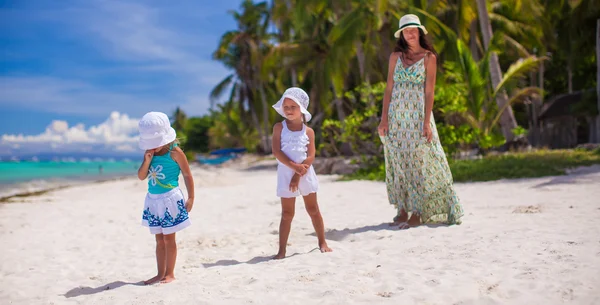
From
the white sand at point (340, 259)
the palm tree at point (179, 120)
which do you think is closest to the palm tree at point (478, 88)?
the white sand at point (340, 259)

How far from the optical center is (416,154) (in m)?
4.40

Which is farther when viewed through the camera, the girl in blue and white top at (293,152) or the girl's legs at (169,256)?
the girl in blue and white top at (293,152)

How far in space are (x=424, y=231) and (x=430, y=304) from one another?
1779 millimetres

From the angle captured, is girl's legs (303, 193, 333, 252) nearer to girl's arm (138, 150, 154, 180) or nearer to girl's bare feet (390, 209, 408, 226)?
girl's bare feet (390, 209, 408, 226)

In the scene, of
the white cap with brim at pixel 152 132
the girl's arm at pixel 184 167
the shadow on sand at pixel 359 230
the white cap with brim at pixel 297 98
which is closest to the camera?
the white cap with brim at pixel 152 132

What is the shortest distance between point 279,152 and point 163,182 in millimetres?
900

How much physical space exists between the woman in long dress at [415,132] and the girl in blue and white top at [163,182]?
82.0 inches

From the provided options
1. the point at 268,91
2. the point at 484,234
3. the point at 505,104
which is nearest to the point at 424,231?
the point at 484,234

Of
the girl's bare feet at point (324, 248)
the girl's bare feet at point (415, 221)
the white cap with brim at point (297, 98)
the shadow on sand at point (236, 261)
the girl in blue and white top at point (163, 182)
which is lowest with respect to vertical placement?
the shadow on sand at point (236, 261)

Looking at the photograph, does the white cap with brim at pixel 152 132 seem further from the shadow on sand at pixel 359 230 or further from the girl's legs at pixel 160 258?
the shadow on sand at pixel 359 230

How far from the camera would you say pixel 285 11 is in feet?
74.3

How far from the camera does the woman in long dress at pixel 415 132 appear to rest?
4320 mm

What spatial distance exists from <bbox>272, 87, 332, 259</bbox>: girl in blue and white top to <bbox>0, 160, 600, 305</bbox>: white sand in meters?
0.48

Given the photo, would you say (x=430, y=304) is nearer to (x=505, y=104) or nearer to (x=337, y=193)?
(x=337, y=193)
